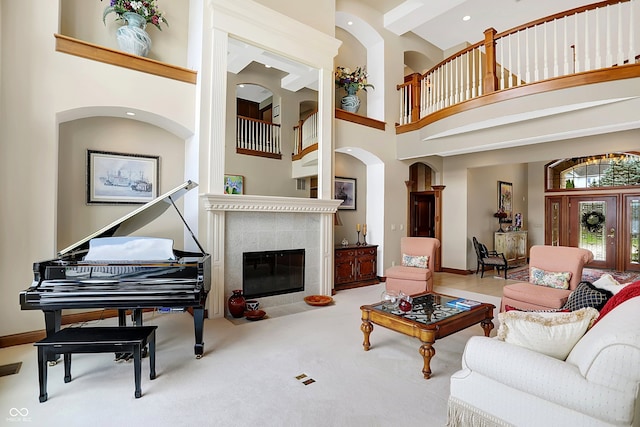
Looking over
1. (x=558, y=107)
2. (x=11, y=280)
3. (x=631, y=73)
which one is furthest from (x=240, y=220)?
(x=631, y=73)

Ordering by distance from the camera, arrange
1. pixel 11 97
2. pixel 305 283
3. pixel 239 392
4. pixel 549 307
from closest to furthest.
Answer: pixel 239 392 → pixel 11 97 → pixel 549 307 → pixel 305 283

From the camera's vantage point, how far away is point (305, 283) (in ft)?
17.0

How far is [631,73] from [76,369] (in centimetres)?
659

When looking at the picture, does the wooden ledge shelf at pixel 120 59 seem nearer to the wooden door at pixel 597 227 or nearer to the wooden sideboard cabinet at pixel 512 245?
the wooden sideboard cabinet at pixel 512 245

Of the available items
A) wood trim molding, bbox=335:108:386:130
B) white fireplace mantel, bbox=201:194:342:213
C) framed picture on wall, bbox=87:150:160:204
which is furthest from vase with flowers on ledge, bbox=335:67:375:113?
framed picture on wall, bbox=87:150:160:204

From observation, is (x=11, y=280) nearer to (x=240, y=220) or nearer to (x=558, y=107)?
(x=240, y=220)

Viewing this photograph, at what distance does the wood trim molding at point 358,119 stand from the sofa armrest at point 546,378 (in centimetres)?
475

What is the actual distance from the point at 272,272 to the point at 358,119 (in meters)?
3.31

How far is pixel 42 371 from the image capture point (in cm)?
227

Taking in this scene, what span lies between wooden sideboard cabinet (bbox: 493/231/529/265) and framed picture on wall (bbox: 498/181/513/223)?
0.45 m

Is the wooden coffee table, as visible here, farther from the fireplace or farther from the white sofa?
the fireplace

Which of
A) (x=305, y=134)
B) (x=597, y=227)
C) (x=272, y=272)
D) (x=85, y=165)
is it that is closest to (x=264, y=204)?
(x=272, y=272)

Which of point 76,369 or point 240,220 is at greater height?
point 240,220

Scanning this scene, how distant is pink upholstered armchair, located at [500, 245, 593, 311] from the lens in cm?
359
